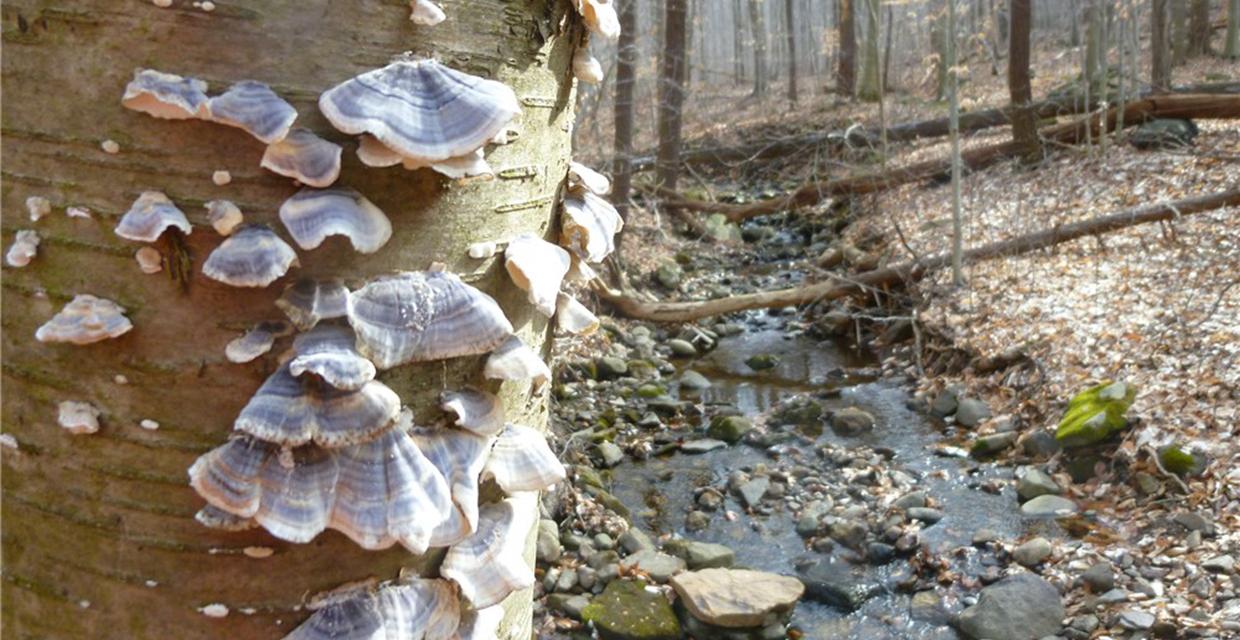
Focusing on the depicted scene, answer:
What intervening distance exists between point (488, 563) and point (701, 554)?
539cm

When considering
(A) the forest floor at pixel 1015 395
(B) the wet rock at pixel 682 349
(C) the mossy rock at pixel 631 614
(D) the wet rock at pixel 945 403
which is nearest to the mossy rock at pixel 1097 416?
(A) the forest floor at pixel 1015 395

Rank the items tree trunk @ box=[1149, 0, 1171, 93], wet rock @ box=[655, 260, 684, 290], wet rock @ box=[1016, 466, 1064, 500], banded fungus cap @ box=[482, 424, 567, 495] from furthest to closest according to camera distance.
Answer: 1. tree trunk @ box=[1149, 0, 1171, 93]
2. wet rock @ box=[655, 260, 684, 290]
3. wet rock @ box=[1016, 466, 1064, 500]
4. banded fungus cap @ box=[482, 424, 567, 495]

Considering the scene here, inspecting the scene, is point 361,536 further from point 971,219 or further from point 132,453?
point 971,219

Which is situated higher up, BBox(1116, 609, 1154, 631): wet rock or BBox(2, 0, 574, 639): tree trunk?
BBox(2, 0, 574, 639): tree trunk

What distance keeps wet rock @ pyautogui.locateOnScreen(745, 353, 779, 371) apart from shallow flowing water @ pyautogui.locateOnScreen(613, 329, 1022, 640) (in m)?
0.08

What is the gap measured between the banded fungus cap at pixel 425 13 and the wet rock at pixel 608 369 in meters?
8.77

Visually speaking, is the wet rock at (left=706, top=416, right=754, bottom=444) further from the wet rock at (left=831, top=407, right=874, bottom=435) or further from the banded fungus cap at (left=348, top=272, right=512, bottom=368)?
the banded fungus cap at (left=348, top=272, right=512, bottom=368)

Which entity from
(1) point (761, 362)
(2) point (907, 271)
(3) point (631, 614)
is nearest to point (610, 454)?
(3) point (631, 614)

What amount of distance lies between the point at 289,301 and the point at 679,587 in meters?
5.14

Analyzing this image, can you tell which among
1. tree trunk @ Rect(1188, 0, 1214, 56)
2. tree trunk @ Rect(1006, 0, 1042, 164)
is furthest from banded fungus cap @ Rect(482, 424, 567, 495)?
tree trunk @ Rect(1188, 0, 1214, 56)

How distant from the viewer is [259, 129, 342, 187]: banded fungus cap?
929mm

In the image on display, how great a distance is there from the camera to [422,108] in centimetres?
99

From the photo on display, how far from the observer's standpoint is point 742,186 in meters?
17.6

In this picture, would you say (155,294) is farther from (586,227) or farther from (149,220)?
(586,227)
